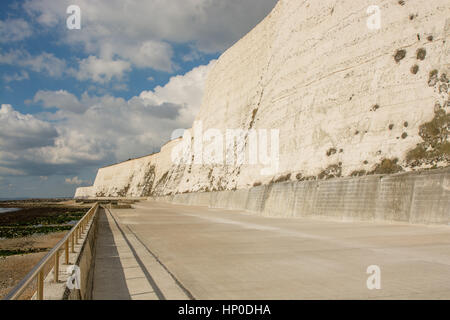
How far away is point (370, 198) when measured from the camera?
16922 millimetres

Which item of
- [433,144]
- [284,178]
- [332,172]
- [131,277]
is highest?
[433,144]

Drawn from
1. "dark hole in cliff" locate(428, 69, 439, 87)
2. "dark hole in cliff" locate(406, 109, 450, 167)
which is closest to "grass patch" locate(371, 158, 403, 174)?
"dark hole in cliff" locate(406, 109, 450, 167)

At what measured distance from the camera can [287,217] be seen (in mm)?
22922

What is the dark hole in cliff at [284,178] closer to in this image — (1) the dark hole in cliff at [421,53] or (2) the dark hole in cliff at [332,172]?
(2) the dark hole in cliff at [332,172]

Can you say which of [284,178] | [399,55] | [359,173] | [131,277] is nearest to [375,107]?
[399,55]

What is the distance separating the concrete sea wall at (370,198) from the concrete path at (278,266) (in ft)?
4.61

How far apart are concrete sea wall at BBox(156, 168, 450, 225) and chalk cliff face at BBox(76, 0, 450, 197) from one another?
211 cm

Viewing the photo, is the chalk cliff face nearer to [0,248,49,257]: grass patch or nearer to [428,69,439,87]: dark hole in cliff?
[428,69,439,87]: dark hole in cliff

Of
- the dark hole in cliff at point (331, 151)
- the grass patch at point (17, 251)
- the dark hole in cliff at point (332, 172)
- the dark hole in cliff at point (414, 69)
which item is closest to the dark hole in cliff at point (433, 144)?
the dark hole in cliff at point (414, 69)

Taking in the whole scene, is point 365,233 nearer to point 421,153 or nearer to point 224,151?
point 421,153

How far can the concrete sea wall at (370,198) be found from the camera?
13860 millimetres

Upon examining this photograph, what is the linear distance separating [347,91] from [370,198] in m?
10.5

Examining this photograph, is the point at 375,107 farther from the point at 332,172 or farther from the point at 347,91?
the point at 332,172
